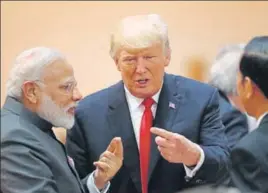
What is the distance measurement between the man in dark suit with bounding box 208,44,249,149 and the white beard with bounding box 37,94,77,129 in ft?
2.28

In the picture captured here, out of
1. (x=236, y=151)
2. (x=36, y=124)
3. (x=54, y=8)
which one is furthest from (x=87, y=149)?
(x=54, y=8)

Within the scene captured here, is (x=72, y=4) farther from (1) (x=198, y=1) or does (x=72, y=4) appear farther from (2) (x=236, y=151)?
(2) (x=236, y=151)

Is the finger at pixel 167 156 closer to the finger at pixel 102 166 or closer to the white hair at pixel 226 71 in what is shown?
the finger at pixel 102 166

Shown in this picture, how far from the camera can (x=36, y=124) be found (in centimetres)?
146

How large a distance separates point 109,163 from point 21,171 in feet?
1.13

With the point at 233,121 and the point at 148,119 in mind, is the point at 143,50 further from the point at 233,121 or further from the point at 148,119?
the point at 233,121

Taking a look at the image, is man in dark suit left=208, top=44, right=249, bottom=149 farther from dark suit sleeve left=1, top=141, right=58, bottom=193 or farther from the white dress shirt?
dark suit sleeve left=1, top=141, right=58, bottom=193

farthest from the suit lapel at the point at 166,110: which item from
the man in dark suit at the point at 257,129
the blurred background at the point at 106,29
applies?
the blurred background at the point at 106,29

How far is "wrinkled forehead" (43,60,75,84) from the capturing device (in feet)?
4.89

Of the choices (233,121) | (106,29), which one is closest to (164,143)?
(233,121)

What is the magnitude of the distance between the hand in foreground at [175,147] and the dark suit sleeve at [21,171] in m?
0.33

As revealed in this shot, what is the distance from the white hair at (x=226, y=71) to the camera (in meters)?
2.45

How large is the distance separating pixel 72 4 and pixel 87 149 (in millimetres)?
1328

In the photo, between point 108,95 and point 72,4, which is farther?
point 72,4
